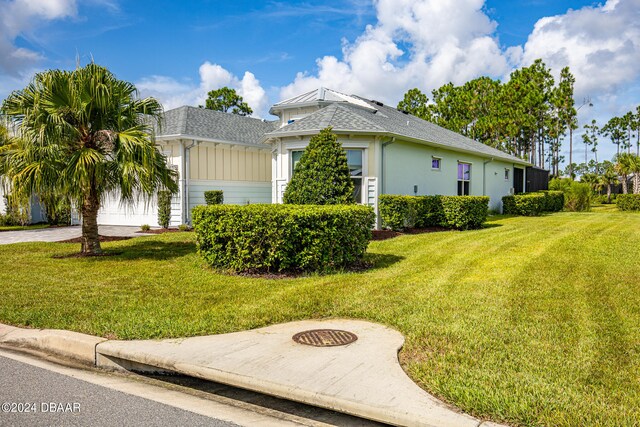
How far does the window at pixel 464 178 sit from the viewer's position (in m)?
19.4

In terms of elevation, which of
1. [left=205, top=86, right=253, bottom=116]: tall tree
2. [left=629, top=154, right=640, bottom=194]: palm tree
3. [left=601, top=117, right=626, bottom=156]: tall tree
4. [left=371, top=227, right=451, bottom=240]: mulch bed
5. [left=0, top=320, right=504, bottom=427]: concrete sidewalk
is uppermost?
[left=601, top=117, right=626, bottom=156]: tall tree

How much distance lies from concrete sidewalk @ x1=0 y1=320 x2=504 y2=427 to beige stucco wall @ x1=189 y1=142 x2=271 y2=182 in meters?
13.0

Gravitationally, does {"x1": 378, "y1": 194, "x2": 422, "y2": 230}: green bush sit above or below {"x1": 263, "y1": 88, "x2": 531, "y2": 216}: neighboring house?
below

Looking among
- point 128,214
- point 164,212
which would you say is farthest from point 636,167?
point 128,214

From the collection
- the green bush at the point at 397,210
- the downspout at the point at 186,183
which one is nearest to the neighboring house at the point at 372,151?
the green bush at the point at 397,210

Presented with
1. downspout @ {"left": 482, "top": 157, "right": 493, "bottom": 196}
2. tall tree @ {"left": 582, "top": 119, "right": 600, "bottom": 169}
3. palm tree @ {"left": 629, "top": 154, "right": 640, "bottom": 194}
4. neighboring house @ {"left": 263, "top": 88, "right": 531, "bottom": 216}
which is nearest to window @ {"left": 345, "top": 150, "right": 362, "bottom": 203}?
neighboring house @ {"left": 263, "top": 88, "right": 531, "bottom": 216}

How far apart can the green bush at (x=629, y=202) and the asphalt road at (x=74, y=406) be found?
106 ft

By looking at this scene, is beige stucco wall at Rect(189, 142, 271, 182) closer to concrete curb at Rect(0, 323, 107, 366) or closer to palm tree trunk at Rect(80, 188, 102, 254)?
palm tree trunk at Rect(80, 188, 102, 254)

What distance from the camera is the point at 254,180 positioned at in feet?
65.7

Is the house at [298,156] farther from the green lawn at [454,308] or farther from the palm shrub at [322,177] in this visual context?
the green lawn at [454,308]

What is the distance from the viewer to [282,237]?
7430mm

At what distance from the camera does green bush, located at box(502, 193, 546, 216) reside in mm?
21203

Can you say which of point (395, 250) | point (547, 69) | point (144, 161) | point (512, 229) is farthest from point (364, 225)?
point (547, 69)

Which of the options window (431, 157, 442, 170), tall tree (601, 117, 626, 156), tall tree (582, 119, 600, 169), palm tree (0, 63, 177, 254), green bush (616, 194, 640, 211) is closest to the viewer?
palm tree (0, 63, 177, 254)
